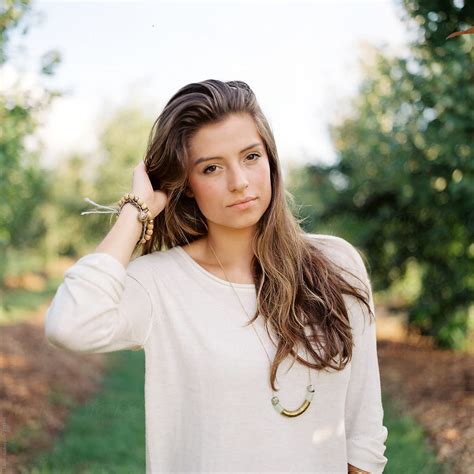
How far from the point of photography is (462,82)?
5879mm

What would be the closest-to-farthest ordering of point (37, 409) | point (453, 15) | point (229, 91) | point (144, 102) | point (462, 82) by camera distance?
1. point (229, 91)
2. point (453, 15)
3. point (462, 82)
4. point (37, 409)
5. point (144, 102)

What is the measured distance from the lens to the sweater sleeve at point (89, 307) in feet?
6.93

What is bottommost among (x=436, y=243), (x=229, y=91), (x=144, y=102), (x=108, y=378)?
(x=108, y=378)

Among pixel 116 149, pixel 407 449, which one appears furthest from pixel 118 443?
pixel 116 149

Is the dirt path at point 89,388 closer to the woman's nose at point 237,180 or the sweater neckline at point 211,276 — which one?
the sweater neckline at point 211,276

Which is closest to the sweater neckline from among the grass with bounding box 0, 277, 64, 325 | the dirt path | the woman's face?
the woman's face

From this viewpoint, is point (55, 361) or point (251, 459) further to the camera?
point (55, 361)

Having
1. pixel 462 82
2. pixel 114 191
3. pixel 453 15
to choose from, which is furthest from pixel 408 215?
pixel 114 191

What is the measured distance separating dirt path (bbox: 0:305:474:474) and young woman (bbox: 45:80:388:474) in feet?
11.7

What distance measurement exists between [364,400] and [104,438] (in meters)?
4.63

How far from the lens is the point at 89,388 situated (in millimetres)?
9164

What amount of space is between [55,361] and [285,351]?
853cm

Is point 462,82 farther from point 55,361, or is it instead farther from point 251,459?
point 55,361

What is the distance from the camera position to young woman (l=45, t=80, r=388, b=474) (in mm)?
2268
